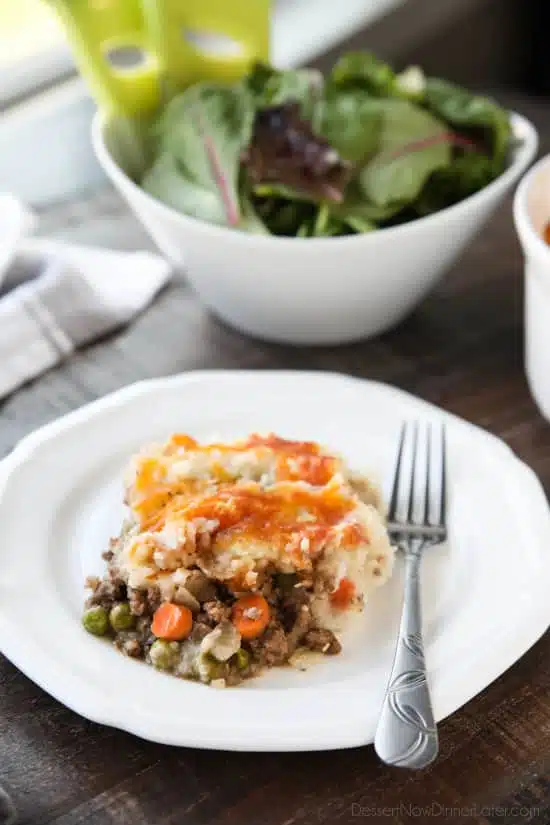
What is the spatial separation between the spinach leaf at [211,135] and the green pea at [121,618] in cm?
70

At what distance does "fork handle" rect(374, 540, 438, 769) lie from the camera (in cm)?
109

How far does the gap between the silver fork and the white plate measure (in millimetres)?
19

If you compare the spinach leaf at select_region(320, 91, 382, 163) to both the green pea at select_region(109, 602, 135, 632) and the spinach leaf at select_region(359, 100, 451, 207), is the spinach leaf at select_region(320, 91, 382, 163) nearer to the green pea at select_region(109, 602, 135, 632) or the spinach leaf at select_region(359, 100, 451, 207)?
the spinach leaf at select_region(359, 100, 451, 207)

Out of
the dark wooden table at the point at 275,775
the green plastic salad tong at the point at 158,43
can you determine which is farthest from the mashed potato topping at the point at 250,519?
the green plastic salad tong at the point at 158,43

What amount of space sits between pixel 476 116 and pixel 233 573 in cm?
104

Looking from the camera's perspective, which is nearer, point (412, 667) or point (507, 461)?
point (412, 667)

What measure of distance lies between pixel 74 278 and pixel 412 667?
1.04 metres

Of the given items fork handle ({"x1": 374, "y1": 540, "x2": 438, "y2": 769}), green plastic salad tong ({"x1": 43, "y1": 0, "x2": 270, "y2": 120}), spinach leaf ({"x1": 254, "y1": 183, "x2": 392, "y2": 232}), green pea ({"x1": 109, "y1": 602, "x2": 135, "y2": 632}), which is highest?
green plastic salad tong ({"x1": 43, "y1": 0, "x2": 270, "y2": 120})

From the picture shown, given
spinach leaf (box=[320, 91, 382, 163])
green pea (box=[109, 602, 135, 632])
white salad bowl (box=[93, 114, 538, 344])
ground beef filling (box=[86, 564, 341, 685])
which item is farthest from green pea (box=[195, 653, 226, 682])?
spinach leaf (box=[320, 91, 382, 163])

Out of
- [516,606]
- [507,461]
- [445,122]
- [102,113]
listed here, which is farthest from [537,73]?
[516,606]

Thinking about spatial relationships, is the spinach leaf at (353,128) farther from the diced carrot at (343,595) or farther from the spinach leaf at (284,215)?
the diced carrot at (343,595)

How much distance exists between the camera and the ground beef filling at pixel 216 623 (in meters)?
1.21

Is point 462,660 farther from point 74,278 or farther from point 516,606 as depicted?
point 74,278

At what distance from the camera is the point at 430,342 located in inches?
75.6
